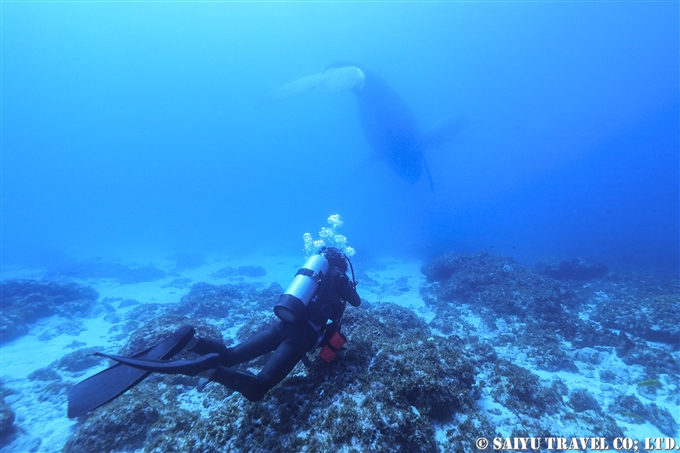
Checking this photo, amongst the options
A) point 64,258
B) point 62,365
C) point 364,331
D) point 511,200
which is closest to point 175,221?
point 64,258

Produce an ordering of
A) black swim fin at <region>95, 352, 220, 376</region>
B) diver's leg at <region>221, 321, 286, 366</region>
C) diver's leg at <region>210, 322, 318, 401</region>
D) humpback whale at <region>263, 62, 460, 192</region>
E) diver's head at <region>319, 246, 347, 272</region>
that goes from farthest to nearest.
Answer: humpback whale at <region>263, 62, 460, 192</region> → diver's head at <region>319, 246, 347, 272</region> → diver's leg at <region>221, 321, 286, 366</region> → diver's leg at <region>210, 322, 318, 401</region> → black swim fin at <region>95, 352, 220, 376</region>

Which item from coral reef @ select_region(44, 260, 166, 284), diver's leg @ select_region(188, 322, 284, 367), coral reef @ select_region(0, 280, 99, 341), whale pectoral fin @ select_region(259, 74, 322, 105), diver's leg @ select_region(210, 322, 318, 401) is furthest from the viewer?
coral reef @ select_region(44, 260, 166, 284)

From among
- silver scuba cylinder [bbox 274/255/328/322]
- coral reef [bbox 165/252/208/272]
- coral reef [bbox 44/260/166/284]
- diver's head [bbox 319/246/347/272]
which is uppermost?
coral reef [bbox 165/252/208/272]

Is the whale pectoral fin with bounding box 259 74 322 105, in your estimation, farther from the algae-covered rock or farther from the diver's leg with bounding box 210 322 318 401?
the diver's leg with bounding box 210 322 318 401

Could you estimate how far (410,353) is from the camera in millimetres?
4973

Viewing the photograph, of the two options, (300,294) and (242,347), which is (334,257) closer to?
(300,294)

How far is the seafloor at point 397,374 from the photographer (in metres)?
3.72

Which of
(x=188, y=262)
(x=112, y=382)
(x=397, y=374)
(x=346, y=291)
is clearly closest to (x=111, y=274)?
(x=188, y=262)

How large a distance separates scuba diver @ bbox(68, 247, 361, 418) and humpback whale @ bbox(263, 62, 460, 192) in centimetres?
2382

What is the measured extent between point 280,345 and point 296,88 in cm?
2650

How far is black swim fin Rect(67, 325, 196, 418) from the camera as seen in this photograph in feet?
10.3

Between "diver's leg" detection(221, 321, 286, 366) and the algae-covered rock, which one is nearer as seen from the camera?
the algae-covered rock

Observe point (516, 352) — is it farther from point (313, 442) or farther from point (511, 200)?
point (511, 200)

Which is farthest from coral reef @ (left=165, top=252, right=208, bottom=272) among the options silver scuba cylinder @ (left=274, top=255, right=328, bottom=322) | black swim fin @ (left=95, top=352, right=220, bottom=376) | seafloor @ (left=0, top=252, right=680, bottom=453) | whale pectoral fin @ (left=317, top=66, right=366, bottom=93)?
black swim fin @ (left=95, top=352, right=220, bottom=376)
